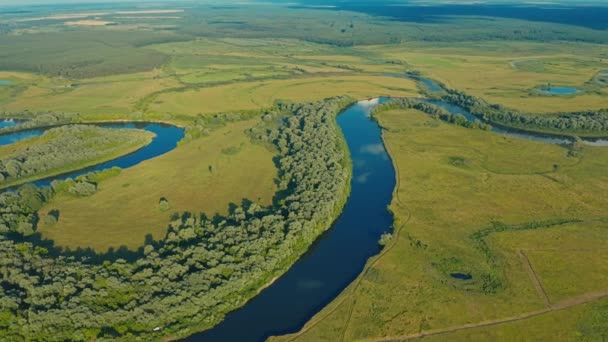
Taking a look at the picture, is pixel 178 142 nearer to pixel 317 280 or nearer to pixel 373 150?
pixel 373 150

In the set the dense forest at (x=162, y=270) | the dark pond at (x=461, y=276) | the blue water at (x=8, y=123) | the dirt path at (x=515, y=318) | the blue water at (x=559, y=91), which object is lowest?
the dirt path at (x=515, y=318)

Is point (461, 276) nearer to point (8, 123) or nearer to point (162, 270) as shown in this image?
point (162, 270)

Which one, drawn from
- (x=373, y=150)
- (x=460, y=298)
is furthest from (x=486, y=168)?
(x=460, y=298)

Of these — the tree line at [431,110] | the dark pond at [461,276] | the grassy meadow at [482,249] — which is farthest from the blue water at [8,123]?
the dark pond at [461,276]

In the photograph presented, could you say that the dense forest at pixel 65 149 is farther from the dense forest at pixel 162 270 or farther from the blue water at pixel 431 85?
the blue water at pixel 431 85

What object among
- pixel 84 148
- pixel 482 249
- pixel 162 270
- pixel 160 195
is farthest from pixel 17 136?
pixel 482 249

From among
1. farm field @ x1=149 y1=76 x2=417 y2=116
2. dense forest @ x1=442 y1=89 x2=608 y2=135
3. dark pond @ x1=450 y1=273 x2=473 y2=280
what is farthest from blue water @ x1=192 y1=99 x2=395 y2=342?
farm field @ x1=149 y1=76 x2=417 y2=116
